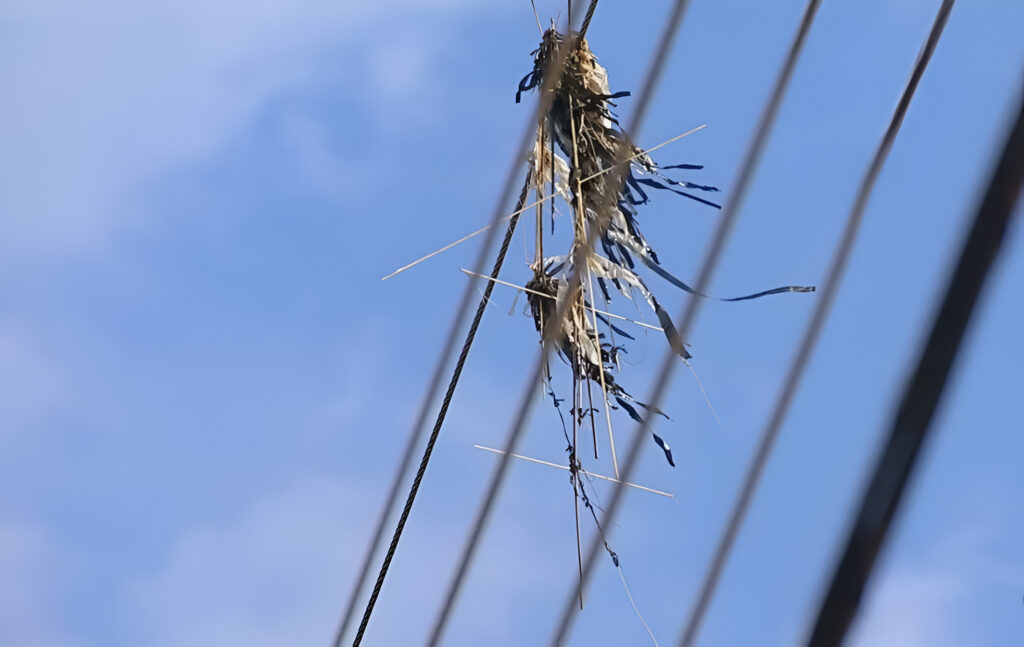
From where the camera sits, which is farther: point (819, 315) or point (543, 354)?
point (543, 354)

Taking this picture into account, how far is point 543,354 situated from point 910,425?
2.00m

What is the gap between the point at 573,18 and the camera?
2.80m

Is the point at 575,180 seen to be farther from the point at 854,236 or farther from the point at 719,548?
the point at 719,548

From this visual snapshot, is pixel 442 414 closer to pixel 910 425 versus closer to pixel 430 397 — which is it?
pixel 430 397

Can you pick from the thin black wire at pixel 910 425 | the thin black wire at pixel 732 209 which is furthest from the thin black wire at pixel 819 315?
the thin black wire at pixel 910 425

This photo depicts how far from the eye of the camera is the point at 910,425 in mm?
672

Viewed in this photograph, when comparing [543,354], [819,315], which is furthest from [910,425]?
[543,354]

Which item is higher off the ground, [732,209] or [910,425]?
[732,209]

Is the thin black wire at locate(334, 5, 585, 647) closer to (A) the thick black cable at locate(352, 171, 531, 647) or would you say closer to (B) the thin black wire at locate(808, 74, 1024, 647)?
(A) the thick black cable at locate(352, 171, 531, 647)

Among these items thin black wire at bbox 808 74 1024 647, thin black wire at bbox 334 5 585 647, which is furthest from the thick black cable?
thin black wire at bbox 808 74 1024 647

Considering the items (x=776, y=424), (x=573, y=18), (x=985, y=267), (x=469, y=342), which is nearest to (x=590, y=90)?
(x=573, y=18)

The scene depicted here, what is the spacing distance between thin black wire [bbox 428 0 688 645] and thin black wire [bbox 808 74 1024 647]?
150 cm

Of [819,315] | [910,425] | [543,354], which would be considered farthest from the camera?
[543,354]

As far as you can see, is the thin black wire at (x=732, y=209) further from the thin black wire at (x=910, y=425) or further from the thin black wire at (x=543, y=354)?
the thin black wire at (x=910, y=425)
